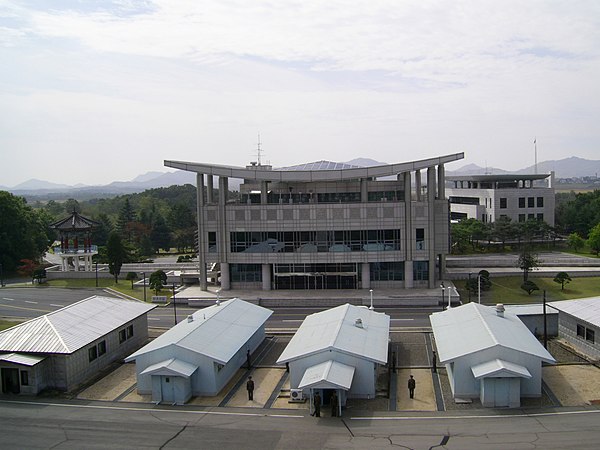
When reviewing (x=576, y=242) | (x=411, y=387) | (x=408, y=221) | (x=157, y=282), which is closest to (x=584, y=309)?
(x=411, y=387)

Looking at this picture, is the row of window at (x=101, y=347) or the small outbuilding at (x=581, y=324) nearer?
the small outbuilding at (x=581, y=324)

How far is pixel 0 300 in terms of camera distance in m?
51.6

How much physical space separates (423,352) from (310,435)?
498 inches

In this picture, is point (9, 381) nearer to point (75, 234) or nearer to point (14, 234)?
point (75, 234)

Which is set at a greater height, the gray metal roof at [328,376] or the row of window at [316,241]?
the row of window at [316,241]

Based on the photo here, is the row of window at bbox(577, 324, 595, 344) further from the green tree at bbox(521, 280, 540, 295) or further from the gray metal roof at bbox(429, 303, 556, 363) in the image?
the green tree at bbox(521, 280, 540, 295)

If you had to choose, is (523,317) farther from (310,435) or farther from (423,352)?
(310,435)

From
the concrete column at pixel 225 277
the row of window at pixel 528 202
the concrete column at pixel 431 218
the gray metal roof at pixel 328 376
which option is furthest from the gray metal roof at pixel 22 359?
the row of window at pixel 528 202

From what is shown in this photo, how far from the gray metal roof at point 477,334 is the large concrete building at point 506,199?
52.2 m

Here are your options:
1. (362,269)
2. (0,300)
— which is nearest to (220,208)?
(362,269)

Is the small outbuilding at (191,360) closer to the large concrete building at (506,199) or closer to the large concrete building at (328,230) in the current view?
the large concrete building at (328,230)

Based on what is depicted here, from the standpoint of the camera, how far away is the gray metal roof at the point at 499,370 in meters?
23.6

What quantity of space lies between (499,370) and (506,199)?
62.8m

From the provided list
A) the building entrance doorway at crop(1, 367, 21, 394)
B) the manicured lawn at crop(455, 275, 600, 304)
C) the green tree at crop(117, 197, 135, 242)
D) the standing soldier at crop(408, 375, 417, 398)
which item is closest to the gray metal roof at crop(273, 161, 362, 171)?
the manicured lawn at crop(455, 275, 600, 304)
